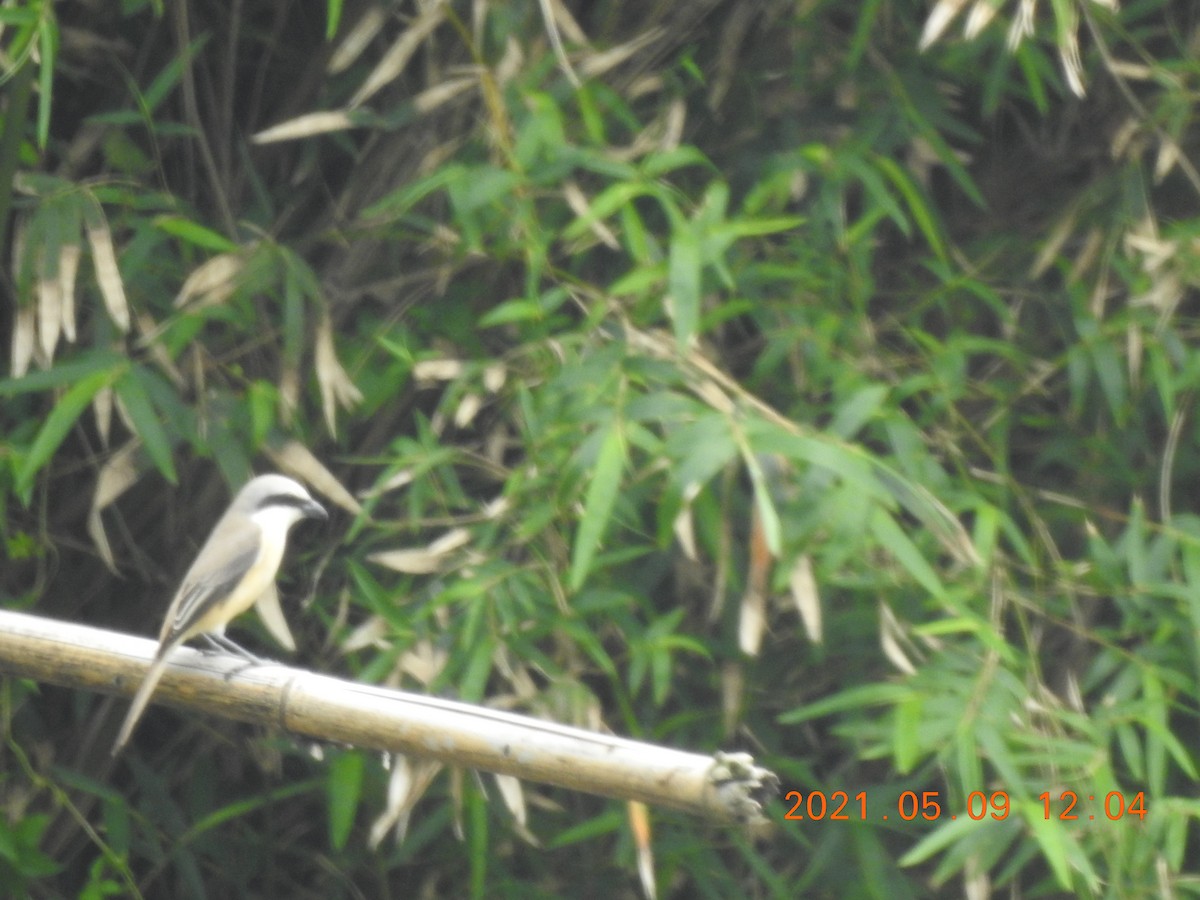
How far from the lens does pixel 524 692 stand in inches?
130

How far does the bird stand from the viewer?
3266 millimetres

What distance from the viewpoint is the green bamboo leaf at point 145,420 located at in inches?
128

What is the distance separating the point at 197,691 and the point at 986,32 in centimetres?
226

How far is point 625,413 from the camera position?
10.2 ft

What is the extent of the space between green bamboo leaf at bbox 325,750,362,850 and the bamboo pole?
1.74 feet

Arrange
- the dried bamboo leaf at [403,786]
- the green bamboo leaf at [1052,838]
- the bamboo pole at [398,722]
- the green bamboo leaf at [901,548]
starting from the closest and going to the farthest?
the bamboo pole at [398,722] < the green bamboo leaf at [1052,838] < the green bamboo leaf at [901,548] < the dried bamboo leaf at [403,786]

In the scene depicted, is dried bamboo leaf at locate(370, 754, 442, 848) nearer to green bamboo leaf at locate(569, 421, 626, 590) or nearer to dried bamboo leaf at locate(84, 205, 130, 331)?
green bamboo leaf at locate(569, 421, 626, 590)

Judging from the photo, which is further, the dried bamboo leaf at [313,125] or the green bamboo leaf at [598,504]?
the dried bamboo leaf at [313,125]

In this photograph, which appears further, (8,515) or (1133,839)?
(8,515)

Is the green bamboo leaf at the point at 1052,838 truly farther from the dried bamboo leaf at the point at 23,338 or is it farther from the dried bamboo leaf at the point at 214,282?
the dried bamboo leaf at the point at 23,338

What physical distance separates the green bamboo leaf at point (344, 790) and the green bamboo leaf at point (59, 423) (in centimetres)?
81

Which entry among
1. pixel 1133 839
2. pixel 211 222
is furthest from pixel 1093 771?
pixel 211 222

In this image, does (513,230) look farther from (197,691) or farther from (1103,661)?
(1103,661)

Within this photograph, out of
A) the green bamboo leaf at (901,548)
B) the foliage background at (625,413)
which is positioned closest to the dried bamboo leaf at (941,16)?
the foliage background at (625,413)
